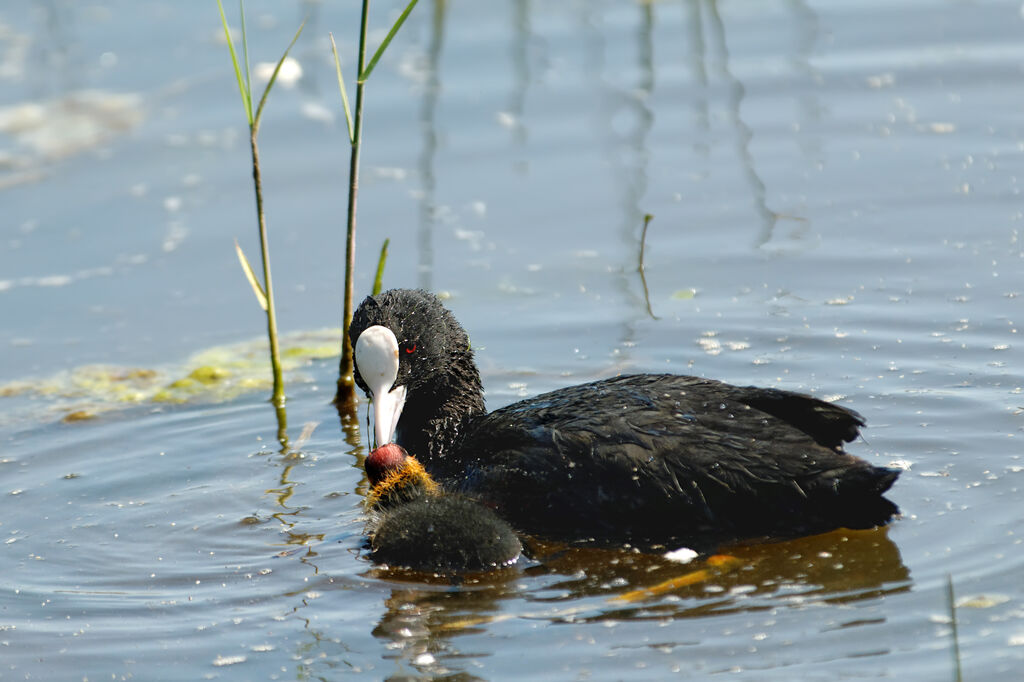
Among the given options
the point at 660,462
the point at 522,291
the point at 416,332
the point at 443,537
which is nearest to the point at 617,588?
the point at 660,462

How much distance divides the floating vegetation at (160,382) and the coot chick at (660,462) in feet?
5.27

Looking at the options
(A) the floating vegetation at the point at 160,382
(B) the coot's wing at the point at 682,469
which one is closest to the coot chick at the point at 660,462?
(B) the coot's wing at the point at 682,469

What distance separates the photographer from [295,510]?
507cm

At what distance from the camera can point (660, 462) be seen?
4.40m

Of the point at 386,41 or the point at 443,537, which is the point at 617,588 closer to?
the point at 443,537

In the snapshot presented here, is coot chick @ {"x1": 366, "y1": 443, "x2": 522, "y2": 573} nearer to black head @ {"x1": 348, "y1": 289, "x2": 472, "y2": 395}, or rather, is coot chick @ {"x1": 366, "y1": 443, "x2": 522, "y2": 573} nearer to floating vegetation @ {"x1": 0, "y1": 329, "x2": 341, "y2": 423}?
black head @ {"x1": 348, "y1": 289, "x2": 472, "y2": 395}

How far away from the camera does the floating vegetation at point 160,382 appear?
20.6 ft

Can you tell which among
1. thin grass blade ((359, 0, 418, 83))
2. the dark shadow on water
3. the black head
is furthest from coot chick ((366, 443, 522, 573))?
thin grass blade ((359, 0, 418, 83))

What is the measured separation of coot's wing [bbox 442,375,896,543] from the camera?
14.3ft

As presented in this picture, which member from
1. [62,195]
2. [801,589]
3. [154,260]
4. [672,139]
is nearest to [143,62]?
[62,195]

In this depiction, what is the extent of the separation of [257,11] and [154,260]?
3.87 meters

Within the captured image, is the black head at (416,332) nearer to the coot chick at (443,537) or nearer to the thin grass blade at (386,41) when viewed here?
the coot chick at (443,537)

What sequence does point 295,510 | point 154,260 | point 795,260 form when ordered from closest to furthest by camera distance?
1. point 295,510
2. point 795,260
3. point 154,260

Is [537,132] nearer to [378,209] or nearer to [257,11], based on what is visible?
[378,209]
